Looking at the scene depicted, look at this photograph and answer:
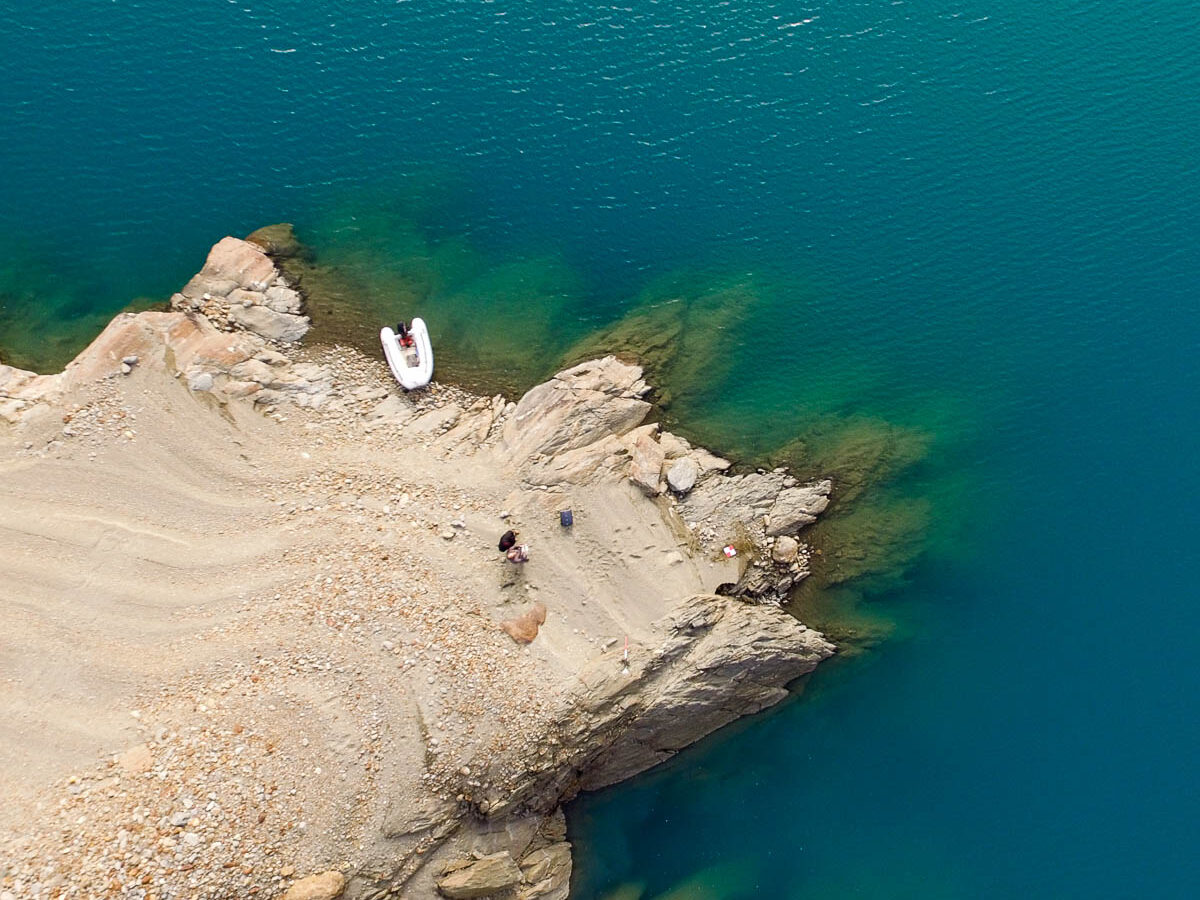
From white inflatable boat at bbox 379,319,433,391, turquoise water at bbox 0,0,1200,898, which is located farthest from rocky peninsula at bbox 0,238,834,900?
turquoise water at bbox 0,0,1200,898

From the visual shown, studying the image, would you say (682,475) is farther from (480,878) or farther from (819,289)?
(480,878)

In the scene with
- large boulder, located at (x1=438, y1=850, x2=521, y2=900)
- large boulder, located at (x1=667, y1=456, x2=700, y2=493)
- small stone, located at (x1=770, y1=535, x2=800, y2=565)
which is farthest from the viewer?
small stone, located at (x1=770, y1=535, x2=800, y2=565)

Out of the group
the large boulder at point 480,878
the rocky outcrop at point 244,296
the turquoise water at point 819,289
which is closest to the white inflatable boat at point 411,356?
the turquoise water at point 819,289

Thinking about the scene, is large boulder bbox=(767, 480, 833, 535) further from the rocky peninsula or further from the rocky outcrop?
the rocky outcrop

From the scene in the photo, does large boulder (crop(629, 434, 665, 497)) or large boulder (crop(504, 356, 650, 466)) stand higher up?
large boulder (crop(504, 356, 650, 466))

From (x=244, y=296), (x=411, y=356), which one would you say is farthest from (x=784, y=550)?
(x=244, y=296)

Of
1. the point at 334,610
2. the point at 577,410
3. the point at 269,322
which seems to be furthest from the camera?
the point at 269,322
